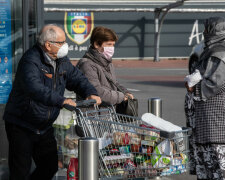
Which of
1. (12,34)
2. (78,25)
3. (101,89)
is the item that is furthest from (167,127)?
(78,25)

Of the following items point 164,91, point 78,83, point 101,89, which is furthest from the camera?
point 164,91

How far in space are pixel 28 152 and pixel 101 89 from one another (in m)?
1.06

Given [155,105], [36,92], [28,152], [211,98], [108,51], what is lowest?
[28,152]

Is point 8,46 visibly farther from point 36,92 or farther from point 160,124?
point 160,124

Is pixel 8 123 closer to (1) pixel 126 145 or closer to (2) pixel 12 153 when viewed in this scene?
(2) pixel 12 153

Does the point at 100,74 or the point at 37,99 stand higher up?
the point at 100,74

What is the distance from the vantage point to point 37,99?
14.5 ft

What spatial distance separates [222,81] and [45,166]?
5.47ft

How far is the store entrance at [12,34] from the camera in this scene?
244 inches

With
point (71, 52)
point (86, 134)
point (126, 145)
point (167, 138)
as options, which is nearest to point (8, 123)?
point (86, 134)

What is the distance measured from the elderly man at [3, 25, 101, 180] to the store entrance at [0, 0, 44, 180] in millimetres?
1394

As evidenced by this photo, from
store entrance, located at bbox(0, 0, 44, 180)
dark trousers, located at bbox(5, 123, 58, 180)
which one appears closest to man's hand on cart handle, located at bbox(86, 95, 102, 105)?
dark trousers, located at bbox(5, 123, 58, 180)

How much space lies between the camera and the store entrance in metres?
6.20

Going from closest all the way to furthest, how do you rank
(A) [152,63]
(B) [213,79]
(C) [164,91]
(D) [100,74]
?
(B) [213,79] < (D) [100,74] < (C) [164,91] < (A) [152,63]
